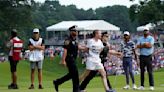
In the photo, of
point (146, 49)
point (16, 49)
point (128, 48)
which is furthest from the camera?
point (16, 49)

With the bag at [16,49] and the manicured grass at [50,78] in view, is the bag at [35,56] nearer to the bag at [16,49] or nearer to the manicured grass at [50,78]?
the bag at [16,49]

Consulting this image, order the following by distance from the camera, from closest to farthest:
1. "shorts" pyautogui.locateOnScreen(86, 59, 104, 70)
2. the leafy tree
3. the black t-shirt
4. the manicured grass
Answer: the black t-shirt
"shorts" pyautogui.locateOnScreen(86, 59, 104, 70)
the manicured grass
the leafy tree

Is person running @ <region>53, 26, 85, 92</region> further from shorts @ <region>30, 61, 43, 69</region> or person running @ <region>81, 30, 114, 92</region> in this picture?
shorts @ <region>30, 61, 43, 69</region>

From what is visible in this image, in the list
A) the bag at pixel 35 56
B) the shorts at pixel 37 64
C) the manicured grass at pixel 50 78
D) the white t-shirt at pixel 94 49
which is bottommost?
the manicured grass at pixel 50 78

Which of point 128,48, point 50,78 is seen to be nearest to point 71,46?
point 128,48

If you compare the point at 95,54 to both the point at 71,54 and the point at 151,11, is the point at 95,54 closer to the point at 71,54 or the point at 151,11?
the point at 71,54

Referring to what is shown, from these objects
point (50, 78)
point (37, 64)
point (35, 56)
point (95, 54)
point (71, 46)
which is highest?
point (71, 46)

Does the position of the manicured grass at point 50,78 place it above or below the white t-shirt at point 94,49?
below

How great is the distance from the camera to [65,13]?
186375 millimetres

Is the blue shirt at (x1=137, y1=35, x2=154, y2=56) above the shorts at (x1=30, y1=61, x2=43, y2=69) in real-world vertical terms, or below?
above

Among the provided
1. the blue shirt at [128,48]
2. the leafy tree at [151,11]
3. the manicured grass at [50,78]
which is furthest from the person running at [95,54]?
the leafy tree at [151,11]

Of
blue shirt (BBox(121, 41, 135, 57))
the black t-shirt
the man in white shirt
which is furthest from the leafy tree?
the black t-shirt

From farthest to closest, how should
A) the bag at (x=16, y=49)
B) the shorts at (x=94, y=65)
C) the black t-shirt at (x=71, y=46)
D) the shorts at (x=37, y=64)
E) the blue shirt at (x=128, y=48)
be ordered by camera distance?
the bag at (x=16, y=49) < the blue shirt at (x=128, y=48) < the shorts at (x=37, y=64) < the shorts at (x=94, y=65) < the black t-shirt at (x=71, y=46)

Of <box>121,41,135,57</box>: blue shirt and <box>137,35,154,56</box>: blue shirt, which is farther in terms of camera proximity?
<box>121,41,135,57</box>: blue shirt
